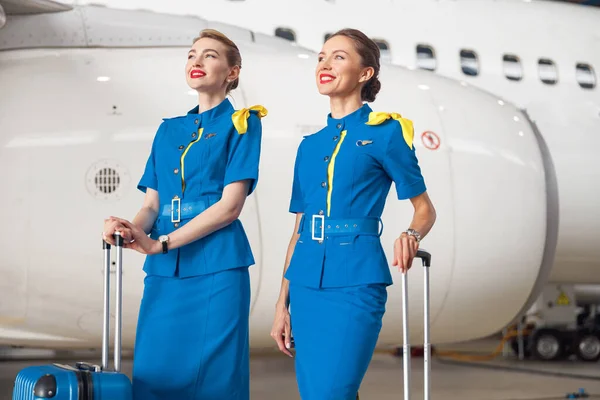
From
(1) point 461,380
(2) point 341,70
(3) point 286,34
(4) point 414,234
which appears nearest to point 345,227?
(4) point 414,234

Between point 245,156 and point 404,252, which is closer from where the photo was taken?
point 404,252

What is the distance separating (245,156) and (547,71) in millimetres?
5106

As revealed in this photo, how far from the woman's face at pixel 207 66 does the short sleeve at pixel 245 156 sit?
5.9 inches

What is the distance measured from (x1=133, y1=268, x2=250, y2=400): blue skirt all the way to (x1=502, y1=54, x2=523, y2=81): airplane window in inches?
193

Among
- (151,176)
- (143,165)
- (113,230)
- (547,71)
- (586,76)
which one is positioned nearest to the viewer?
(113,230)

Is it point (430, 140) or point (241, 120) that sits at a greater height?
point (430, 140)

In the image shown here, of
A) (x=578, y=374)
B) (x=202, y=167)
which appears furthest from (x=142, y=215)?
(x=578, y=374)

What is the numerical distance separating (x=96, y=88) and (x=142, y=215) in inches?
80.0

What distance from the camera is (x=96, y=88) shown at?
14.1 feet

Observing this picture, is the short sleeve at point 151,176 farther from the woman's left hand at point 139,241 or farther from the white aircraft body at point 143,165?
the white aircraft body at point 143,165

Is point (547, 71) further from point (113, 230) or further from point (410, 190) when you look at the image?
point (113, 230)

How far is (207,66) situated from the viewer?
7.83 feet

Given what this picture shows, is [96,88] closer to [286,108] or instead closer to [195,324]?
[286,108]

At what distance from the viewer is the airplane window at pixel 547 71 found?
6844 millimetres
